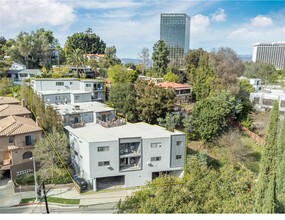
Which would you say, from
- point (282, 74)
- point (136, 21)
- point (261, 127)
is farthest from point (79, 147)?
point (282, 74)

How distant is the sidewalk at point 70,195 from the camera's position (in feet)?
50.7

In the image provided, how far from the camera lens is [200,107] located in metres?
23.7

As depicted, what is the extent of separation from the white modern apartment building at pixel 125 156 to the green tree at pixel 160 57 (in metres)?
24.4

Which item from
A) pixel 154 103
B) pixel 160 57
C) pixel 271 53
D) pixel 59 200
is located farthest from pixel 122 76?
pixel 271 53

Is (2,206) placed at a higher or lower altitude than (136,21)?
lower

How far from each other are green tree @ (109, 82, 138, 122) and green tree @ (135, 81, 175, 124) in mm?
695

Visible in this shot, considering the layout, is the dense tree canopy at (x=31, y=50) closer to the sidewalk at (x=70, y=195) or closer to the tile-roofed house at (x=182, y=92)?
the tile-roofed house at (x=182, y=92)

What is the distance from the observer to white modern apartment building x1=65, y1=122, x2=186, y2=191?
16.7 meters

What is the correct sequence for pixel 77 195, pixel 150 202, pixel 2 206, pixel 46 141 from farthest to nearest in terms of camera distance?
pixel 46 141 → pixel 77 195 → pixel 2 206 → pixel 150 202

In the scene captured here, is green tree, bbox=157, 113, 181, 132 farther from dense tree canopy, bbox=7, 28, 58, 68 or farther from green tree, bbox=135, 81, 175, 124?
A: dense tree canopy, bbox=7, 28, 58, 68

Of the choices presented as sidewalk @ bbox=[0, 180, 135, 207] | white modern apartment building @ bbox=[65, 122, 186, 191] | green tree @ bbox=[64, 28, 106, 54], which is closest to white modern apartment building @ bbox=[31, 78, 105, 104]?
white modern apartment building @ bbox=[65, 122, 186, 191]

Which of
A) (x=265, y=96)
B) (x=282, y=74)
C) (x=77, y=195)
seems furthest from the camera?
(x=282, y=74)

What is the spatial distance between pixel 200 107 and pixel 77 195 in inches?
547

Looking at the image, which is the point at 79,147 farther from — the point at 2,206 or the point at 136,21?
the point at 136,21
